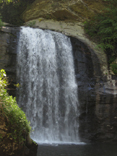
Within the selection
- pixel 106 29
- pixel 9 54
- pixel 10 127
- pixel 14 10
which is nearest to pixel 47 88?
pixel 9 54

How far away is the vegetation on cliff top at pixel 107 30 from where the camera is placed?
46.5 ft

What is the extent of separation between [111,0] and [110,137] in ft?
39.0

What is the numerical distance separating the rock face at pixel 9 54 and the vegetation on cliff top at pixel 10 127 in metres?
6.08

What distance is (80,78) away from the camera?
12.3 metres

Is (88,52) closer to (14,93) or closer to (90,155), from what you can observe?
(14,93)

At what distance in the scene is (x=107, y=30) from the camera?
14.6 m

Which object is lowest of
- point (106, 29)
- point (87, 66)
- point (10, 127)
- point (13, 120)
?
point (10, 127)

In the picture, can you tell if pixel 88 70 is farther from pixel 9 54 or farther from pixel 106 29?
pixel 9 54

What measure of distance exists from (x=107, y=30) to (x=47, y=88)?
7.53 meters

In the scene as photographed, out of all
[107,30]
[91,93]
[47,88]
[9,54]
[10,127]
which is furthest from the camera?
[107,30]

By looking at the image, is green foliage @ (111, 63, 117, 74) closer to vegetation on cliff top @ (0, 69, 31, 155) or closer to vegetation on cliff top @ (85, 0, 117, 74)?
vegetation on cliff top @ (85, 0, 117, 74)

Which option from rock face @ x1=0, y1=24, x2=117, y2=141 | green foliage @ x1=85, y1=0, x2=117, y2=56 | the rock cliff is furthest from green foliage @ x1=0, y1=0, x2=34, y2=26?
green foliage @ x1=85, y1=0, x2=117, y2=56

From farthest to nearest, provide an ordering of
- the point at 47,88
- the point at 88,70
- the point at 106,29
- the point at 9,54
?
the point at 106,29
the point at 88,70
the point at 47,88
the point at 9,54

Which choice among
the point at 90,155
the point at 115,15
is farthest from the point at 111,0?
the point at 90,155
